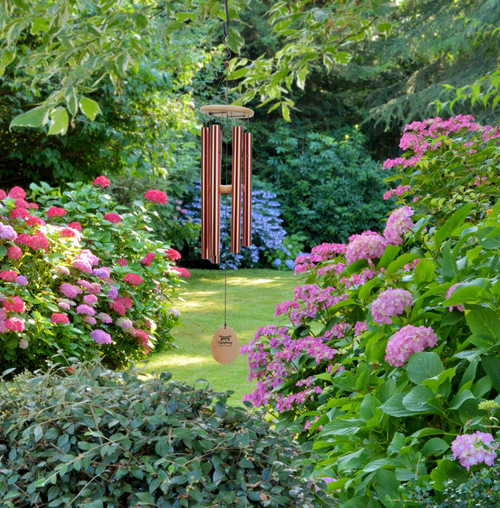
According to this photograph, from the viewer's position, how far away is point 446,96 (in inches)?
415

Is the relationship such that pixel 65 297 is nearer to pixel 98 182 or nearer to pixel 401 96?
pixel 98 182

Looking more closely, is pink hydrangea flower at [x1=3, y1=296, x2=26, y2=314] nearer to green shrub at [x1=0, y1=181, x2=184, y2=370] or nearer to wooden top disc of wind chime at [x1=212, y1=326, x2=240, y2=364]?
green shrub at [x1=0, y1=181, x2=184, y2=370]

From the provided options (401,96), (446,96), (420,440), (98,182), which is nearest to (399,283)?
(420,440)

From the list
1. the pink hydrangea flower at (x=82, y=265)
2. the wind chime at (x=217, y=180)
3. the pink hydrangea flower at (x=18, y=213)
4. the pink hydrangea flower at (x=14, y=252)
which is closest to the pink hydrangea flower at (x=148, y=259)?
the pink hydrangea flower at (x=82, y=265)

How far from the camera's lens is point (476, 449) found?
113 centimetres

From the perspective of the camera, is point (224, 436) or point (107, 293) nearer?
point (224, 436)

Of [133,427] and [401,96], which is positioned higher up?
[401,96]

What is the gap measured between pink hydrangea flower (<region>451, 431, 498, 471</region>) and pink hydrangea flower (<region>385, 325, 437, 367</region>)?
0.98 feet

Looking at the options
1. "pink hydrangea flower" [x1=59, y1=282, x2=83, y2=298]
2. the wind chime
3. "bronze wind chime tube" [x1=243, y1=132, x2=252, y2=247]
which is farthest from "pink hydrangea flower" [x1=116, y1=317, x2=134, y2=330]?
"bronze wind chime tube" [x1=243, y1=132, x2=252, y2=247]

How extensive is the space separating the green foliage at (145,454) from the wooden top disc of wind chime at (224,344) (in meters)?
1.82

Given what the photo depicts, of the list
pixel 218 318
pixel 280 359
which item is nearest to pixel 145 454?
pixel 280 359

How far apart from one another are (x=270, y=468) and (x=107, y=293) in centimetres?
322

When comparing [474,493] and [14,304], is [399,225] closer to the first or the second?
[474,493]

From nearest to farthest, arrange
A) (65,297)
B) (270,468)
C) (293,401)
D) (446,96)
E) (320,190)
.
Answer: (270,468)
(293,401)
(65,297)
(446,96)
(320,190)
